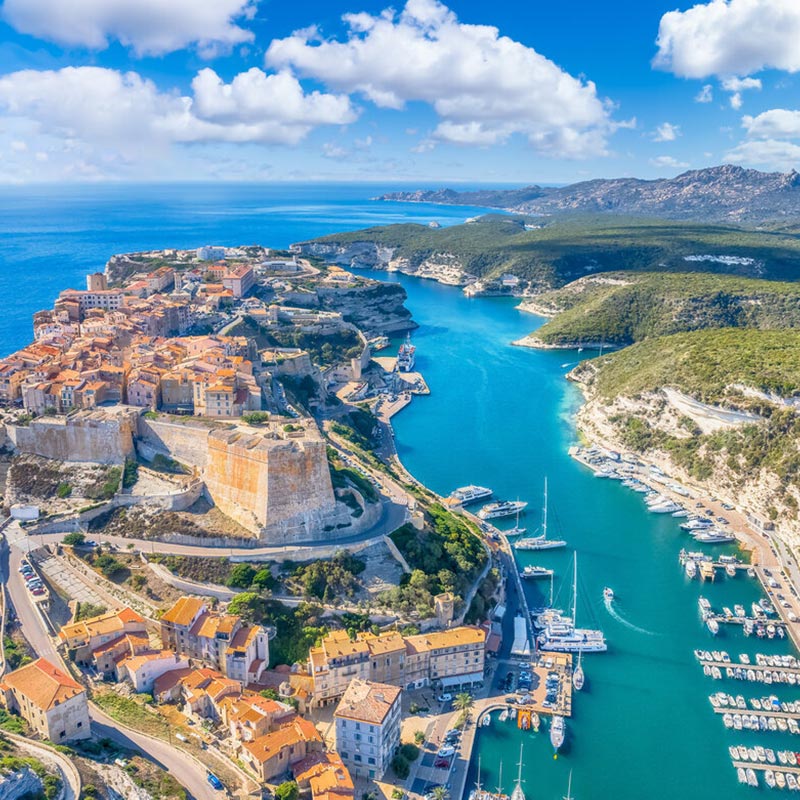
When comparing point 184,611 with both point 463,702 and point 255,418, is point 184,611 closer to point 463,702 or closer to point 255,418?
point 463,702

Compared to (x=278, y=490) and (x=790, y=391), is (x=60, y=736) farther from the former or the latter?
(x=790, y=391)

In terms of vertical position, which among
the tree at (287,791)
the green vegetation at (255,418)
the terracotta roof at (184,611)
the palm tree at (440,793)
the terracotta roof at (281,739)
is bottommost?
the palm tree at (440,793)

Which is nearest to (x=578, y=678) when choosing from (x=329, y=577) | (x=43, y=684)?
(x=329, y=577)

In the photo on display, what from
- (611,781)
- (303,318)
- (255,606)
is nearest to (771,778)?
(611,781)

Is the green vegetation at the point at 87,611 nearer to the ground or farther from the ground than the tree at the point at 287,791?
farther from the ground

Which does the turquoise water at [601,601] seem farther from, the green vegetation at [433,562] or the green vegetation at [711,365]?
the green vegetation at [711,365]

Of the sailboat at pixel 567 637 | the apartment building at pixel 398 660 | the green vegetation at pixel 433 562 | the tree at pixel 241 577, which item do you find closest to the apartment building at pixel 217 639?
the tree at pixel 241 577
